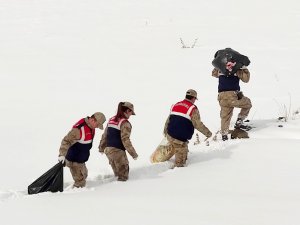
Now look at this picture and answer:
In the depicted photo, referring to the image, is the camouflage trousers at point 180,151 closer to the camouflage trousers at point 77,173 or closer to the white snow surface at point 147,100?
the white snow surface at point 147,100

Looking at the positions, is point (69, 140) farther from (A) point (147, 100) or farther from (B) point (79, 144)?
(A) point (147, 100)

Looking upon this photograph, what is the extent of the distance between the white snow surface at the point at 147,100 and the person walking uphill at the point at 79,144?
29 centimetres

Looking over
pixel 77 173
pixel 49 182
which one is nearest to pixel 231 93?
pixel 77 173

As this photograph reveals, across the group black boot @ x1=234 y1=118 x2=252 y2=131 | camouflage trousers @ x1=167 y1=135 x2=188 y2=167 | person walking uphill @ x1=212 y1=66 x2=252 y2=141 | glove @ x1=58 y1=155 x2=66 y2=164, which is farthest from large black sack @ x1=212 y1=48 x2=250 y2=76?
glove @ x1=58 y1=155 x2=66 y2=164

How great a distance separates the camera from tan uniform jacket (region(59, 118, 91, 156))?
5.59m

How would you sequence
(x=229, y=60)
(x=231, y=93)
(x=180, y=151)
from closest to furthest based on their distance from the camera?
1. (x=180, y=151)
2. (x=229, y=60)
3. (x=231, y=93)

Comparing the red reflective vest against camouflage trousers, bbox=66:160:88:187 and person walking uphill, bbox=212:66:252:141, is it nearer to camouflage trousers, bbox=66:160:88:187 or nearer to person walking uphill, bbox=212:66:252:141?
person walking uphill, bbox=212:66:252:141

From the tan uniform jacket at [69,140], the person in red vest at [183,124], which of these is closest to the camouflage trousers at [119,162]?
the tan uniform jacket at [69,140]

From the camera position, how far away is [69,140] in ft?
18.5

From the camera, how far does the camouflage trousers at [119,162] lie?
6.10 metres

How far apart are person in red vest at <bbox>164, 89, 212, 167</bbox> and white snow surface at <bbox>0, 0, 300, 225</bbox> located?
0.27 meters

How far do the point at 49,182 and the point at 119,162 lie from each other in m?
1.10

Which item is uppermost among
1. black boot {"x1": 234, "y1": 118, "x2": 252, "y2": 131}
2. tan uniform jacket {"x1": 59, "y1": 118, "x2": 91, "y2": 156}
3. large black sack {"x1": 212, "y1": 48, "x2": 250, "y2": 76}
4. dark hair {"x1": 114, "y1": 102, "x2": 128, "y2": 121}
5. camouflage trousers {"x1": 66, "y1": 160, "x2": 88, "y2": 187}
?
large black sack {"x1": 212, "y1": 48, "x2": 250, "y2": 76}

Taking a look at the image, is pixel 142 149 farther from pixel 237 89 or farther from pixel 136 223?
pixel 136 223
